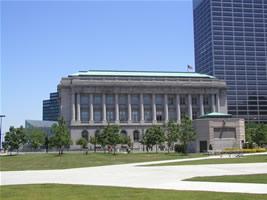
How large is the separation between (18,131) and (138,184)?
70.2m

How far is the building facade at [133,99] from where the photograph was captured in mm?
140625

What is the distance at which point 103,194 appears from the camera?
20641 millimetres

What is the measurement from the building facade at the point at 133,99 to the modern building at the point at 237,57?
137 ft

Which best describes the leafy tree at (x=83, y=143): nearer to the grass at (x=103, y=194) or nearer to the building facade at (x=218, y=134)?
the building facade at (x=218, y=134)

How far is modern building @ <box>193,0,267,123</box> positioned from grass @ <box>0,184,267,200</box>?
17328 cm

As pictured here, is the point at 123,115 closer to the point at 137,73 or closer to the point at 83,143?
the point at 137,73

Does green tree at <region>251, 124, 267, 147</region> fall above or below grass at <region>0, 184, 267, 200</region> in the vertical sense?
above

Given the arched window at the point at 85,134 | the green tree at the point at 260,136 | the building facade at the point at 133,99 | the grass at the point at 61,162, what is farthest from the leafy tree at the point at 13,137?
the green tree at the point at 260,136

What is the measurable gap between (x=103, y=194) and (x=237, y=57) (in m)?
182

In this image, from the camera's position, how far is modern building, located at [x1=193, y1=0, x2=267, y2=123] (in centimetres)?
19300

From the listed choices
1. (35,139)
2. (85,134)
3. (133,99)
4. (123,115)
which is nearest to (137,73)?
(133,99)

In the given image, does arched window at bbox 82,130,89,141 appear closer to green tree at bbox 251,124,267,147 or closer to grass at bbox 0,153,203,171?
green tree at bbox 251,124,267,147

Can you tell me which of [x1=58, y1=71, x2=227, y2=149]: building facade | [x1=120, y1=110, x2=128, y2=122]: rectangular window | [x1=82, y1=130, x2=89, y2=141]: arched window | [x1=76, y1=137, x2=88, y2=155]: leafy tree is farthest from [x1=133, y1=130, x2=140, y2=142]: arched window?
[x1=76, y1=137, x2=88, y2=155]: leafy tree

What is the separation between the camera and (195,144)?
93.2 m
